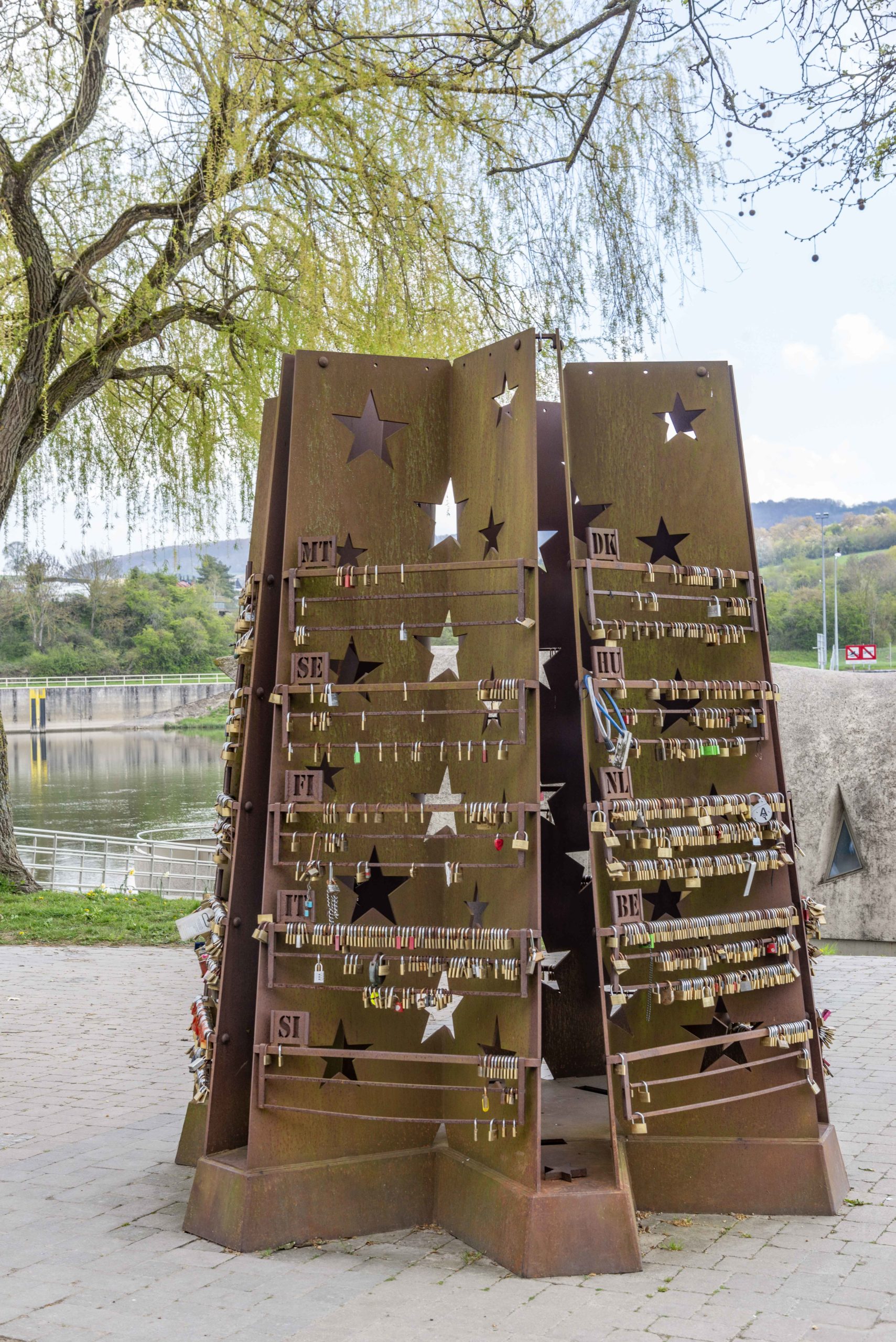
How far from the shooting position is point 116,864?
25.9 metres

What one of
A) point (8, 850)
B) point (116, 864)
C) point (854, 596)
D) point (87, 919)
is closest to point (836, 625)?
point (854, 596)

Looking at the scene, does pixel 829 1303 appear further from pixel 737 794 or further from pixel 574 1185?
pixel 737 794

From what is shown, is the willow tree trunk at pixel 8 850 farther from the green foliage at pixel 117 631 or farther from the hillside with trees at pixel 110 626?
the green foliage at pixel 117 631

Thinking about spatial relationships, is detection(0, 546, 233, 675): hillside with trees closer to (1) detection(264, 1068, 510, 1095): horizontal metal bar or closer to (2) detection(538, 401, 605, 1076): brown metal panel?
(2) detection(538, 401, 605, 1076): brown metal panel

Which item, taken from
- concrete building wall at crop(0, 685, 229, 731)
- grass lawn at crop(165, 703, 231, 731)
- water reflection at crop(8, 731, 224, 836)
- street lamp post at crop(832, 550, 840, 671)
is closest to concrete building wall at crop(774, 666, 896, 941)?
water reflection at crop(8, 731, 224, 836)

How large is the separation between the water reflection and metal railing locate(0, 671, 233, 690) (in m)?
2.34

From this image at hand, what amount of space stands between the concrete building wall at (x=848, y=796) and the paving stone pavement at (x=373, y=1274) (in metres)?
6.44

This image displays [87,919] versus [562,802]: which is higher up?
[562,802]

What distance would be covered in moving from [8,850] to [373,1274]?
32.6 ft

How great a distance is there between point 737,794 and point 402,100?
5081 mm

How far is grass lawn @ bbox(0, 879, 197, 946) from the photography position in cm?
1022

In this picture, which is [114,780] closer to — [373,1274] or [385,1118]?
[385,1118]

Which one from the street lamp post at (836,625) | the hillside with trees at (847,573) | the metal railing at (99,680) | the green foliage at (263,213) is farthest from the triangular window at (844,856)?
the metal railing at (99,680)

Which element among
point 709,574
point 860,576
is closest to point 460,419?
point 709,574
